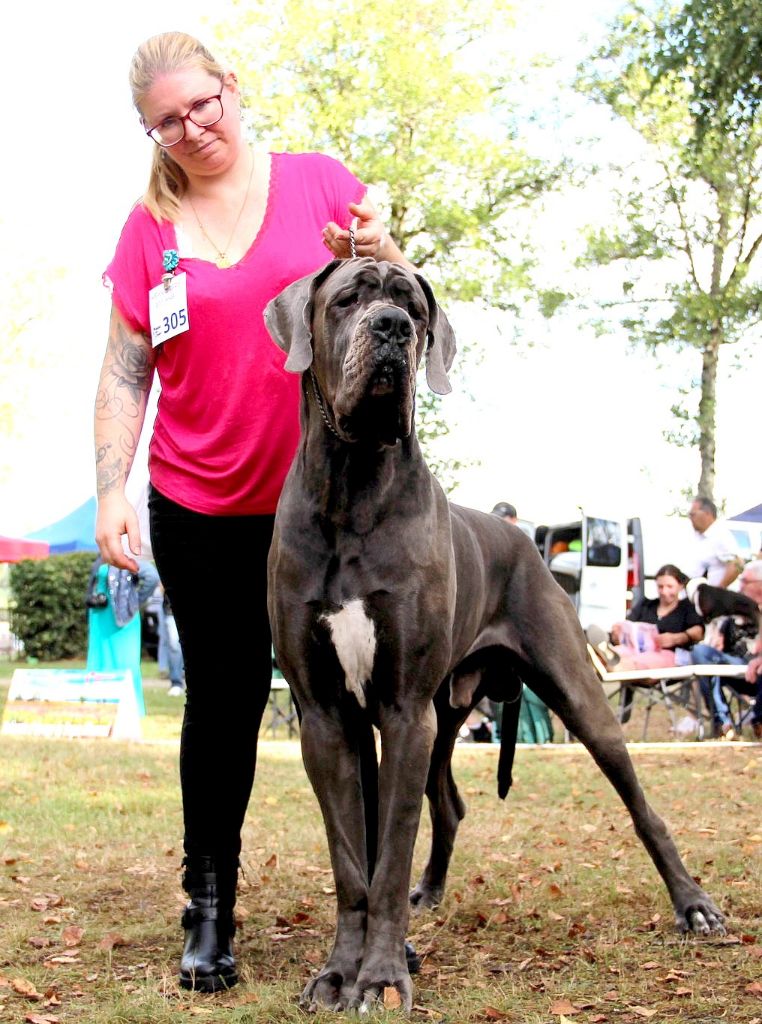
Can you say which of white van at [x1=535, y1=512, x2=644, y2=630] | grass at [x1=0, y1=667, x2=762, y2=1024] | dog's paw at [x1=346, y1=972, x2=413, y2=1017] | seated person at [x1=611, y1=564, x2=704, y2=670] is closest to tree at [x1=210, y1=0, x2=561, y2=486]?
white van at [x1=535, y1=512, x2=644, y2=630]

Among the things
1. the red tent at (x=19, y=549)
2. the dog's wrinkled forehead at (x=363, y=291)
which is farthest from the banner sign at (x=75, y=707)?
the red tent at (x=19, y=549)

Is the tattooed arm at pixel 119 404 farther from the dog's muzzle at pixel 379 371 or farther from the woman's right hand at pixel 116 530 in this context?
the dog's muzzle at pixel 379 371

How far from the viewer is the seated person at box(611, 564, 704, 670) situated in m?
11.0

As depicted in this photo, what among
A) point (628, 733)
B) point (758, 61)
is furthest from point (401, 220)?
point (758, 61)

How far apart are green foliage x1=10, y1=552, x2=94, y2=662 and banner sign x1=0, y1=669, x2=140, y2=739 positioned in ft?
36.9

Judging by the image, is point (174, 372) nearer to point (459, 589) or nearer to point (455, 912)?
point (459, 589)

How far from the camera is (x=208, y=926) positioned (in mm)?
3553

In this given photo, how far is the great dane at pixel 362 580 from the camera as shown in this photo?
10.2ft

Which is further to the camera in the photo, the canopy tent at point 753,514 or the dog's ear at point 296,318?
the canopy tent at point 753,514

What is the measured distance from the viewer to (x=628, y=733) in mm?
11922

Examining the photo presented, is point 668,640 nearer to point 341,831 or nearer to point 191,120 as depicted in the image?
point 341,831

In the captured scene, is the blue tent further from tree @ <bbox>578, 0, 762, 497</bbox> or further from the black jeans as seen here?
the black jeans

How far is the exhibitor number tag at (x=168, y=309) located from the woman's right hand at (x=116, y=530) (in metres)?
0.49

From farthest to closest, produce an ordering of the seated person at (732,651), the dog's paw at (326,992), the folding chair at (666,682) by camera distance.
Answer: the seated person at (732,651) → the folding chair at (666,682) → the dog's paw at (326,992)
